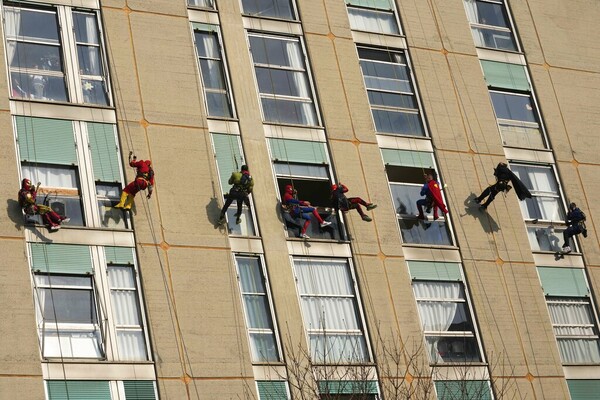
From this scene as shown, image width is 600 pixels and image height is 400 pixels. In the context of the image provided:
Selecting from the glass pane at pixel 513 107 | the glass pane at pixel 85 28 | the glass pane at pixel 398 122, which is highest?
the glass pane at pixel 85 28

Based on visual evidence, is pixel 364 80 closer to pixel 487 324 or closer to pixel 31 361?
pixel 487 324

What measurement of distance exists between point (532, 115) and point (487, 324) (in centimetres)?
757

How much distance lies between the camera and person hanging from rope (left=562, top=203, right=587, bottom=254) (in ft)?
118

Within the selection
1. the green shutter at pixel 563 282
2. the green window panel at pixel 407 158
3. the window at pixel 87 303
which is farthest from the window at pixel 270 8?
the green shutter at pixel 563 282

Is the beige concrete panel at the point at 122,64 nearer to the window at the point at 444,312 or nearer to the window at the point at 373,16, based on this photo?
the window at the point at 373,16

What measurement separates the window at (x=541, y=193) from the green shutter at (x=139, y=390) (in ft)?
40.6

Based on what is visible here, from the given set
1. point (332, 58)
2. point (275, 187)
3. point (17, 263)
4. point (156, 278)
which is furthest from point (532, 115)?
point (17, 263)

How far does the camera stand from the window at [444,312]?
109ft

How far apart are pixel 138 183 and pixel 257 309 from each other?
161 inches

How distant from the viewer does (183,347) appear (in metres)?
30.2

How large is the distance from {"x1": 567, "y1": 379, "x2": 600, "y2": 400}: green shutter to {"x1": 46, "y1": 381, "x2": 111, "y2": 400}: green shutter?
12.1 metres

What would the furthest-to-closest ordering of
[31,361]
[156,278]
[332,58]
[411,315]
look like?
[332,58] < [411,315] < [156,278] < [31,361]

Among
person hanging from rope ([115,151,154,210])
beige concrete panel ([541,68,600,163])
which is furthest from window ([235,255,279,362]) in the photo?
beige concrete panel ([541,68,600,163])

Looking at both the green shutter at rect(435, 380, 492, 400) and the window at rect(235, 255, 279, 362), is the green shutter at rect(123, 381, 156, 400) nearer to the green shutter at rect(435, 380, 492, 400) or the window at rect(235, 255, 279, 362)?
the window at rect(235, 255, 279, 362)
